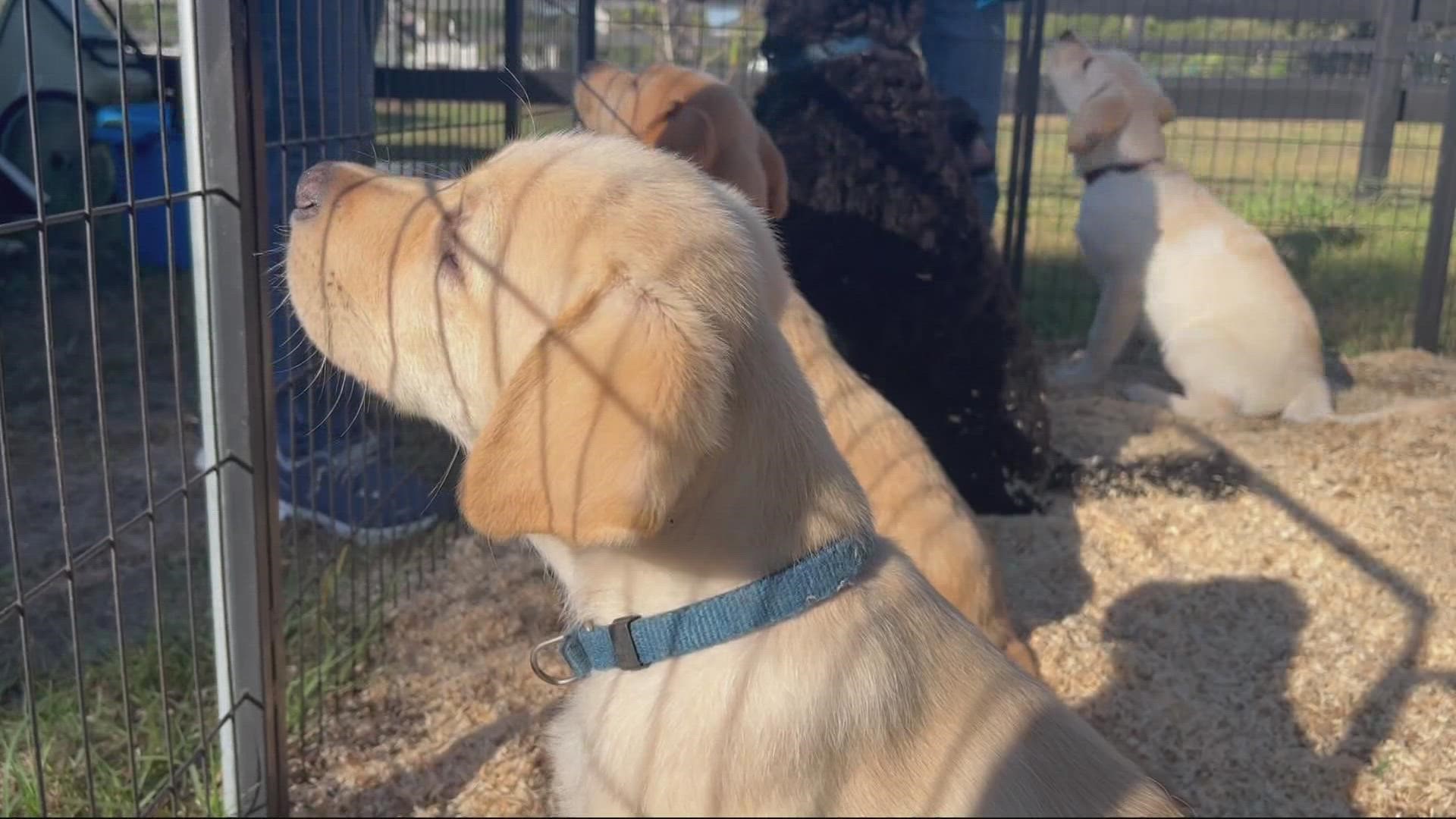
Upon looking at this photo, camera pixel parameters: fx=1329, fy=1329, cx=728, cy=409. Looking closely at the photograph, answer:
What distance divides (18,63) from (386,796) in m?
2.07

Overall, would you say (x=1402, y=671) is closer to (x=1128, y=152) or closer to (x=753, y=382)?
(x=753, y=382)

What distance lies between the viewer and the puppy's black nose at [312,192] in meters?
2.25

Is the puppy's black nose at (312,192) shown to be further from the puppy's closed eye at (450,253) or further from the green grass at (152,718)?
the green grass at (152,718)

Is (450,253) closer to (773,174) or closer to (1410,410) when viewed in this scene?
(773,174)

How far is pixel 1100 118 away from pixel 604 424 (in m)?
5.17

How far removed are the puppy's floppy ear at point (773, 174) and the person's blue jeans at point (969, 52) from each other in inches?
72.6

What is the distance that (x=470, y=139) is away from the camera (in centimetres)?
451

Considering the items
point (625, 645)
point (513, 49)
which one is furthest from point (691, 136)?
point (625, 645)

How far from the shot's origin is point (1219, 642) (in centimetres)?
410

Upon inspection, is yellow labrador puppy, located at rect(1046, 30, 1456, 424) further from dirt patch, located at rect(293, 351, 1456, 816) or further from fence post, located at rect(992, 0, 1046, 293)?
dirt patch, located at rect(293, 351, 1456, 816)

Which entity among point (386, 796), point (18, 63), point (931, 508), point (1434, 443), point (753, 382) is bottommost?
point (386, 796)

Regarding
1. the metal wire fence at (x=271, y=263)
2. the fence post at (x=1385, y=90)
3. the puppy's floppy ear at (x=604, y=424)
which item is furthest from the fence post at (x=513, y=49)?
the puppy's floppy ear at (x=604, y=424)

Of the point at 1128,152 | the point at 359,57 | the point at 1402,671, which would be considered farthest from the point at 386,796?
the point at 1128,152

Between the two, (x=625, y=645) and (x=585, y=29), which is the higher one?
(x=585, y=29)
